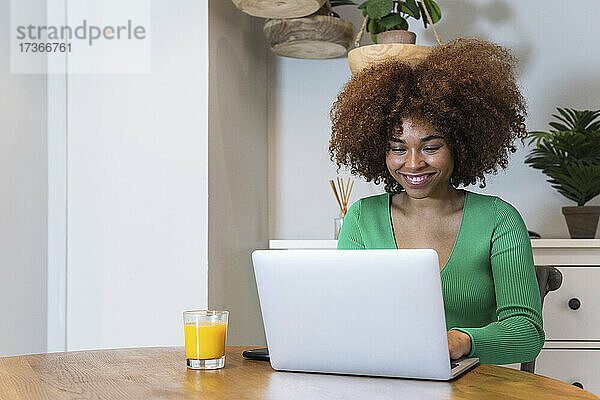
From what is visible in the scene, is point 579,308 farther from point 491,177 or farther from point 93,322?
point 93,322

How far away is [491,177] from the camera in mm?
2625

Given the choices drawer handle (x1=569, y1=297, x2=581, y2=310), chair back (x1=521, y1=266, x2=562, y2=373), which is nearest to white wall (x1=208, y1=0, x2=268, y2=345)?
chair back (x1=521, y1=266, x2=562, y2=373)

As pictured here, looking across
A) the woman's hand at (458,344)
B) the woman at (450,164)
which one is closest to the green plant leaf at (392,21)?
the woman at (450,164)

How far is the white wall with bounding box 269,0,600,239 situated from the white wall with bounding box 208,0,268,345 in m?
0.08

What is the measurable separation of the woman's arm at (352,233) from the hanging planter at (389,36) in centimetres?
53

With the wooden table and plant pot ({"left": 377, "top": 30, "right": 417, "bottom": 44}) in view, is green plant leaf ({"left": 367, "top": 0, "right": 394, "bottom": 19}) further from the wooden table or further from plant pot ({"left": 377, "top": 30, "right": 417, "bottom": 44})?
the wooden table

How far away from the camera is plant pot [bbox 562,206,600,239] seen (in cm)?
233

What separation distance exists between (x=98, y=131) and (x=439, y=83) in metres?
1.03

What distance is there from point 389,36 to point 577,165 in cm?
72

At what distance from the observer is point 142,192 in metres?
2.12

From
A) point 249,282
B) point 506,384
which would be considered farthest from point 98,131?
point 506,384

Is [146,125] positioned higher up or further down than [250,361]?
higher up

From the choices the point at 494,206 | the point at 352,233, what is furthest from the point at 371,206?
the point at 494,206

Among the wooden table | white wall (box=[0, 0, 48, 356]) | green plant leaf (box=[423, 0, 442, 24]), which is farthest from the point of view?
green plant leaf (box=[423, 0, 442, 24])
